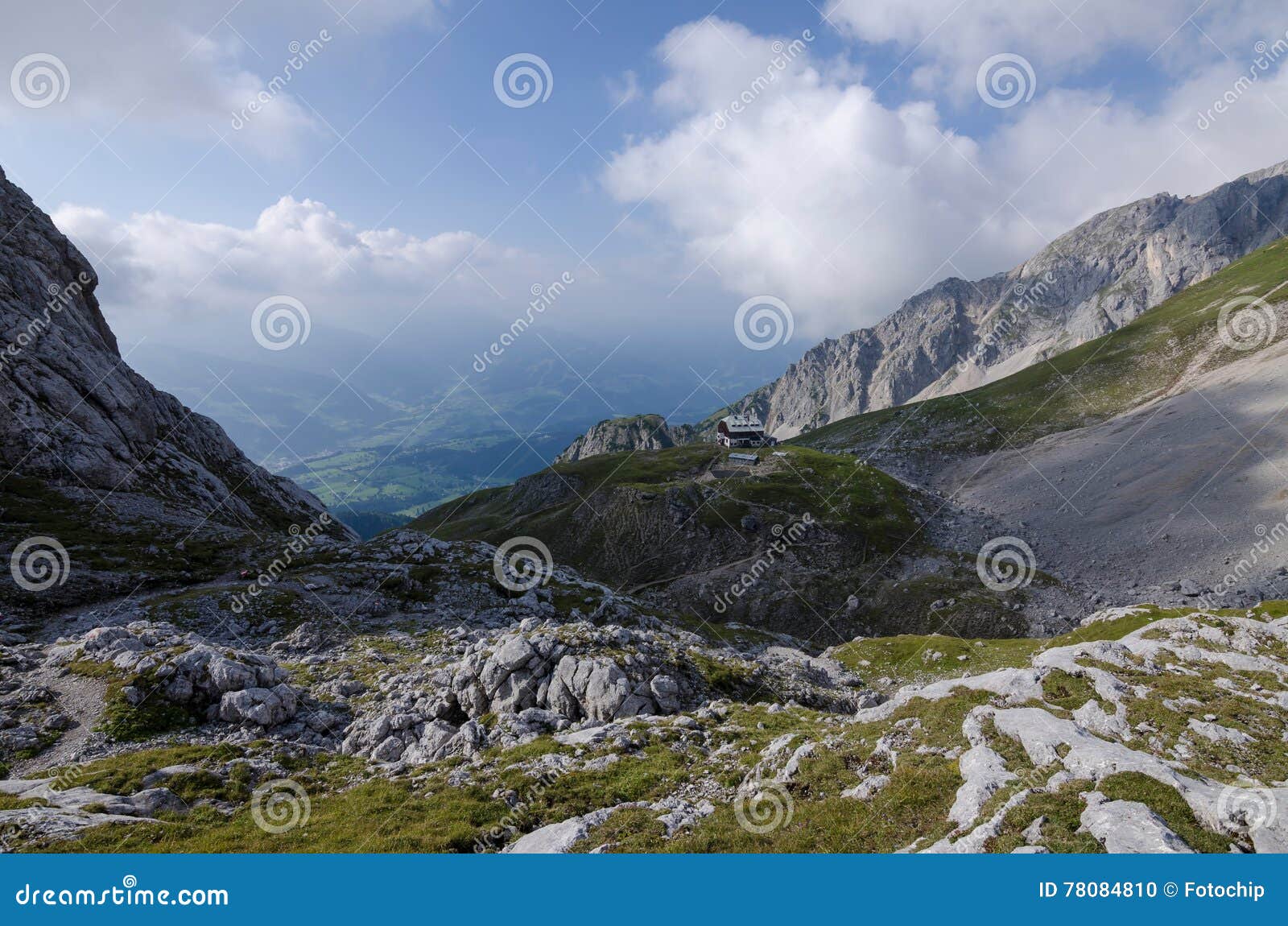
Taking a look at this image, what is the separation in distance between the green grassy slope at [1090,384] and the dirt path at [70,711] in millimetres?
173153

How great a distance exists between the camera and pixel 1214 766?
14742 millimetres

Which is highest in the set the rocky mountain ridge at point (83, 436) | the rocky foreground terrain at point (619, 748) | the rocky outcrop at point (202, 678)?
the rocky mountain ridge at point (83, 436)

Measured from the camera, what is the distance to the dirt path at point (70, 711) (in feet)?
79.5

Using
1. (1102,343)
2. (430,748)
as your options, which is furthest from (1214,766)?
(1102,343)

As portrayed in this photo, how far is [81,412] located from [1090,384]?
9126 inches

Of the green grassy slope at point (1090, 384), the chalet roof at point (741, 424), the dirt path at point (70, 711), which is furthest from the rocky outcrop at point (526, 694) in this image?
the green grassy slope at point (1090, 384)

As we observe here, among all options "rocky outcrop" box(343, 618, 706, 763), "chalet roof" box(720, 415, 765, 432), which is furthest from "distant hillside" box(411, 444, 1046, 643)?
"rocky outcrop" box(343, 618, 706, 763)

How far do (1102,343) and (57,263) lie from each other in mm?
280217

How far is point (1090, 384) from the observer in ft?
534

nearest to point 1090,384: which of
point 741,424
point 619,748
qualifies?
point 741,424

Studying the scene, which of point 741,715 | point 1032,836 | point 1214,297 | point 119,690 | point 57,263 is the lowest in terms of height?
point 741,715

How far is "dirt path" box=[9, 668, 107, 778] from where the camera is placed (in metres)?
24.2

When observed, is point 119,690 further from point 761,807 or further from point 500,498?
point 500,498

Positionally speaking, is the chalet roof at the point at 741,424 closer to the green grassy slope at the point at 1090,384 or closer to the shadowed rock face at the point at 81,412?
the green grassy slope at the point at 1090,384
